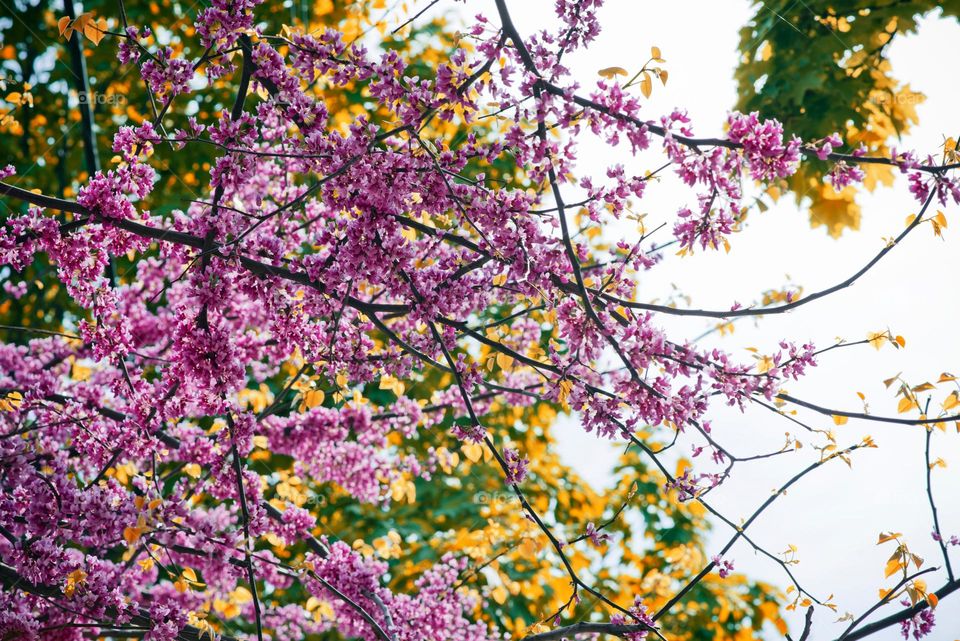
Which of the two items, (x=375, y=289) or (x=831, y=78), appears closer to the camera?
(x=375, y=289)

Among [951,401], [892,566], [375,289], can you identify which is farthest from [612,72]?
[375,289]

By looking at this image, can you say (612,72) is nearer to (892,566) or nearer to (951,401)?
Answer: (951,401)

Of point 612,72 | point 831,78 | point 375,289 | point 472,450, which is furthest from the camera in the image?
point 831,78

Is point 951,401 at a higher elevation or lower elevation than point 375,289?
lower

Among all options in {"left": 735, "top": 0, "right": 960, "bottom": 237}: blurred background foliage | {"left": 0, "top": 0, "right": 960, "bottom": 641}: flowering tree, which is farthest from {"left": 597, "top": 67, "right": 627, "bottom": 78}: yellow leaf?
{"left": 735, "top": 0, "right": 960, "bottom": 237}: blurred background foliage

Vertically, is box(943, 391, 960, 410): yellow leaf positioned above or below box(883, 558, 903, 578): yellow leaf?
above

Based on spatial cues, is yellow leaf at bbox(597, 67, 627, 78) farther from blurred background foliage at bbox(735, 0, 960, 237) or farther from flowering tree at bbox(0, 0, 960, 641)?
blurred background foliage at bbox(735, 0, 960, 237)

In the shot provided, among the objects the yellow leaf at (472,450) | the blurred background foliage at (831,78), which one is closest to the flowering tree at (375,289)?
the yellow leaf at (472,450)

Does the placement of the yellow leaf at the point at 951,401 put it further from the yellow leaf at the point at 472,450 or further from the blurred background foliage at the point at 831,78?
the blurred background foliage at the point at 831,78

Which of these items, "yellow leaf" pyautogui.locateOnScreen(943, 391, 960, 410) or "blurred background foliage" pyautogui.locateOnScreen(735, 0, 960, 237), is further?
"blurred background foliage" pyautogui.locateOnScreen(735, 0, 960, 237)

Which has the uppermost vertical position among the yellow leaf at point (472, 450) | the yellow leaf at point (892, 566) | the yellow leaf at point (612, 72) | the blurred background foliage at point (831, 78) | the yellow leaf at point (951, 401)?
the blurred background foliage at point (831, 78)

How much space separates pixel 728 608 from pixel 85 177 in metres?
6.09

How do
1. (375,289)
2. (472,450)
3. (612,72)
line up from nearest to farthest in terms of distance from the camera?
1. (612,72)
2. (472,450)
3. (375,289)

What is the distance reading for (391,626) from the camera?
2777 millimetres
